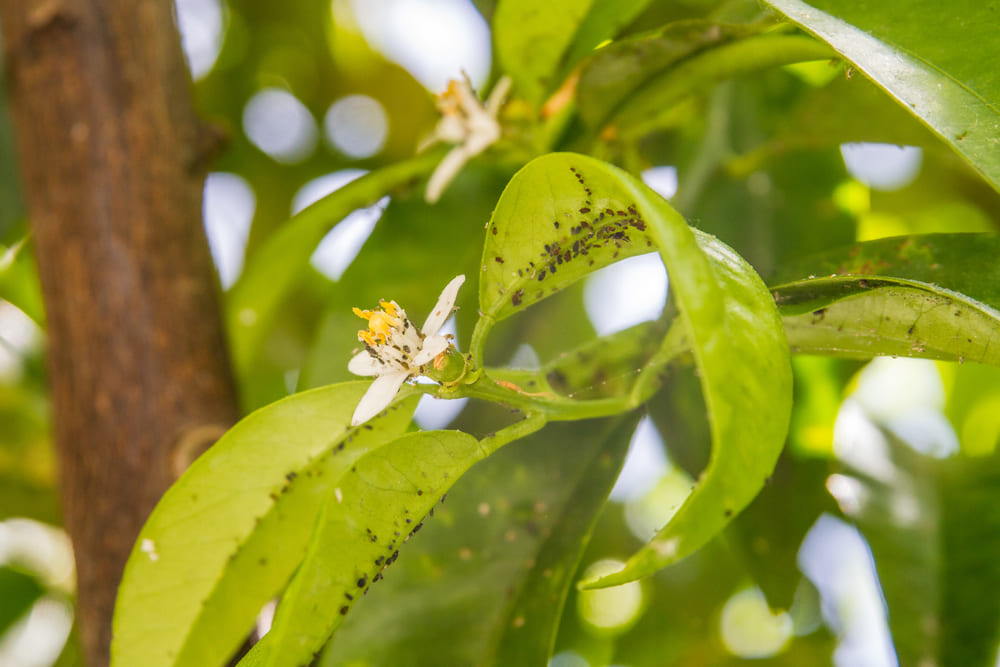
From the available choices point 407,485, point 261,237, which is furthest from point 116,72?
point 407,485

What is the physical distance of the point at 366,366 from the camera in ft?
1.80

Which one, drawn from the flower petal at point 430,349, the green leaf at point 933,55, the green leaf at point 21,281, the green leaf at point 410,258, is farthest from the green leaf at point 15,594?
the green leaf at point 933,55

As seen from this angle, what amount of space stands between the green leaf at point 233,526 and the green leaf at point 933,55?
33 centimetres

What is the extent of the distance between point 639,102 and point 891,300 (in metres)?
0.34

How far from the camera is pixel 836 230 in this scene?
899mm

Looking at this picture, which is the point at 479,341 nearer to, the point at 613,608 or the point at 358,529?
the point at 358,529

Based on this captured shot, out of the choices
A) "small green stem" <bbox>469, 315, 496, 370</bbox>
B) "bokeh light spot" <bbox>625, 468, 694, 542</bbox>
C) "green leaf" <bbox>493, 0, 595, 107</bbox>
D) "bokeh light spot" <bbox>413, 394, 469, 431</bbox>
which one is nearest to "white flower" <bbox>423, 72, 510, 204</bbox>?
"green leaf" <bbox>493, 0, 595, 107</bbox>

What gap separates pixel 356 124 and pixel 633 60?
86 cm

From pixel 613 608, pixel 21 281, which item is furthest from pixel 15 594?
pixel 613 608

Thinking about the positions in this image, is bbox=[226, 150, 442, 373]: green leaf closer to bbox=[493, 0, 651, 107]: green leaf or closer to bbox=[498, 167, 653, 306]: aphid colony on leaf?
bbox=[493, 0, 651, 107]: green leaf

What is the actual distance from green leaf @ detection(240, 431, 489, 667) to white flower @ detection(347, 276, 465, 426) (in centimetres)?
6

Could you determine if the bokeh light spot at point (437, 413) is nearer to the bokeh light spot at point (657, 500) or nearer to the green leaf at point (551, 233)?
the green leaf at point (551, 233)

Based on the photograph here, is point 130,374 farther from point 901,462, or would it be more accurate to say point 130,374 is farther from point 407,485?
point 901,462

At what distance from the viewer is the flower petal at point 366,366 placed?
0.52 metres
